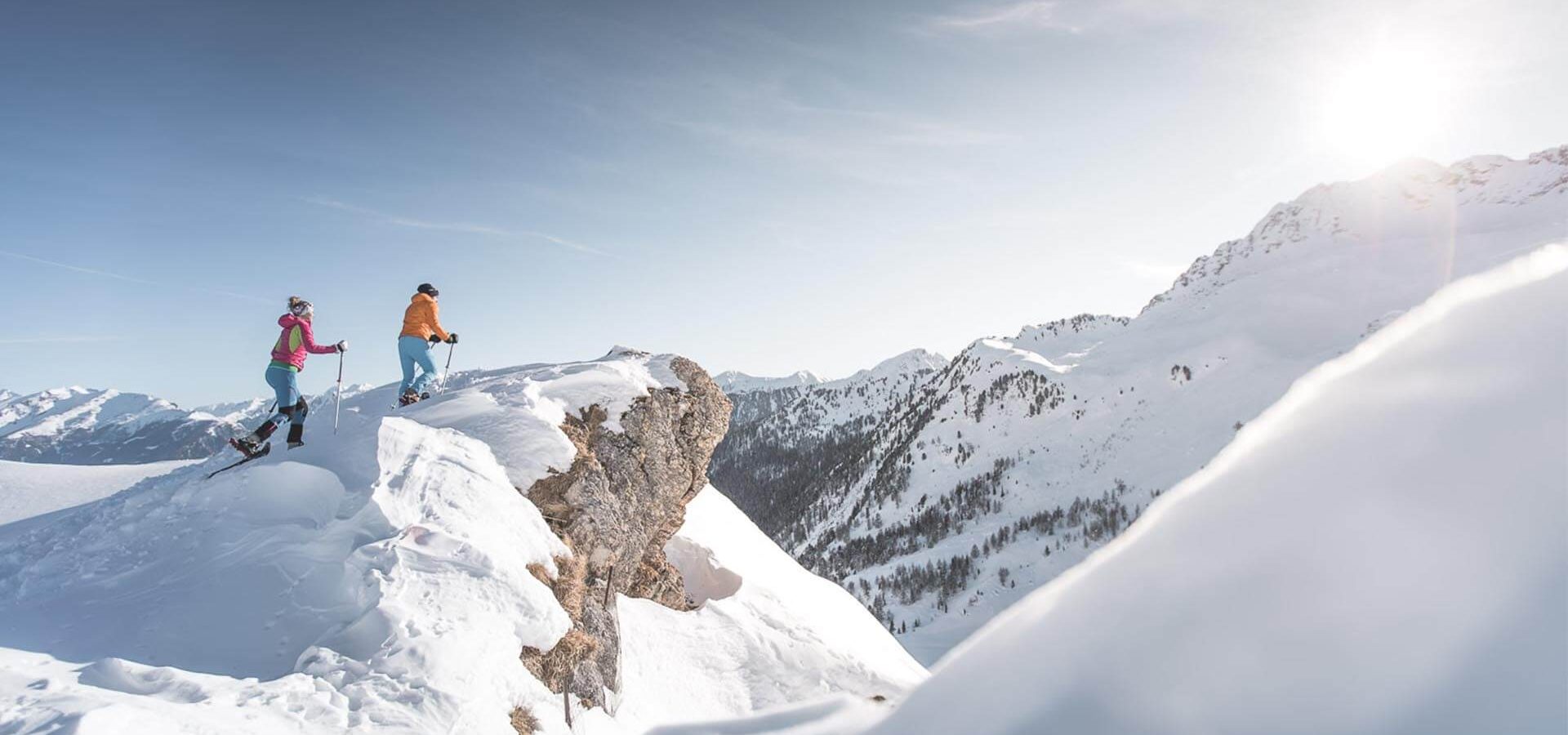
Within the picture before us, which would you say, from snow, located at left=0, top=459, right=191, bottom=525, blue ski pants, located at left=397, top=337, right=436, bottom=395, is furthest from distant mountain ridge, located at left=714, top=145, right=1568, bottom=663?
snow, located at left=0, top=459, right=191, bottom=525

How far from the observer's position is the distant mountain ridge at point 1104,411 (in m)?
106

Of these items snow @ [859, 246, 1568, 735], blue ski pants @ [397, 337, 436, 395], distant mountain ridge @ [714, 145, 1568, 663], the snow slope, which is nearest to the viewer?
snow @ [859, 246, 1568, 735]

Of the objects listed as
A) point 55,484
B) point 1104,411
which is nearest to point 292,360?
point 55,484

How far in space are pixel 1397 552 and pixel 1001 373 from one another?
17672cm

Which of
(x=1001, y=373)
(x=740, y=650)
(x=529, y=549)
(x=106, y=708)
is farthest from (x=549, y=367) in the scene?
(x=1001, y=373)

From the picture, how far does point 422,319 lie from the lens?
13.6 meters

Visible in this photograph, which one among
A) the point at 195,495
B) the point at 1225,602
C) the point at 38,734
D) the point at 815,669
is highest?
the point at 1225,602

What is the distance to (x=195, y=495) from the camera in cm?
850

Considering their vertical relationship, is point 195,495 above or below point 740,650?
above

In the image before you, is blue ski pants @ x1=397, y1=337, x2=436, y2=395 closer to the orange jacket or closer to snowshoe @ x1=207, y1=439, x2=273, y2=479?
the orange jacket

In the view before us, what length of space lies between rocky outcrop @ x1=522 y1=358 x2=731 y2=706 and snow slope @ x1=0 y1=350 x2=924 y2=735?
43 cm

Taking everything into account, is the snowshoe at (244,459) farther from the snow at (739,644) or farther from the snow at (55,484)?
the snow at (739,644)

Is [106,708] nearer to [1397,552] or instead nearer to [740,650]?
[1397,552]

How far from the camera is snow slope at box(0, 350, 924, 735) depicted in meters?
5.64
